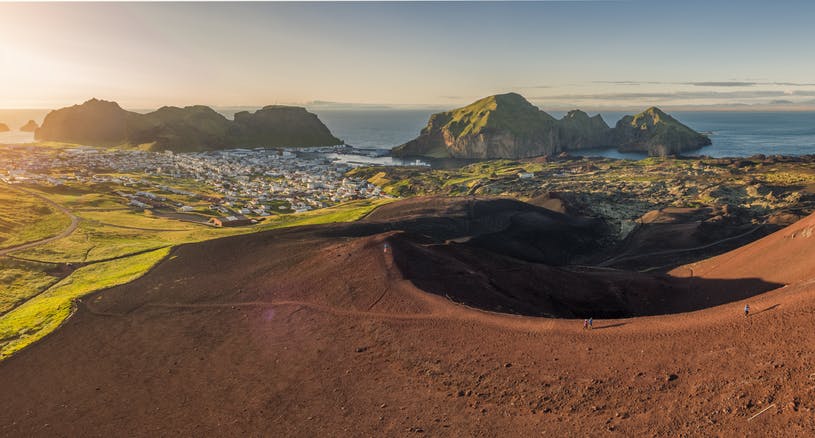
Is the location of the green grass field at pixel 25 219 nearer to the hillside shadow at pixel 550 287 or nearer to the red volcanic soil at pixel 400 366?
the red volcanic soil at pixel 400 366

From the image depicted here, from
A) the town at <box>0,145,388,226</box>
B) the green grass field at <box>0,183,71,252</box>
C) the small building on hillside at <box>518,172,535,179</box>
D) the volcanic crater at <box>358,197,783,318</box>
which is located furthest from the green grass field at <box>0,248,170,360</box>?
the small building on hillside at <box>518,172,535,179</box>

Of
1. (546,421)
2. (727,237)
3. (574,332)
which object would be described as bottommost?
(727,237)

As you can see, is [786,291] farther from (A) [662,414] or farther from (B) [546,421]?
(B) [546,421]

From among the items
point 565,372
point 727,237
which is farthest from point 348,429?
point 727,237

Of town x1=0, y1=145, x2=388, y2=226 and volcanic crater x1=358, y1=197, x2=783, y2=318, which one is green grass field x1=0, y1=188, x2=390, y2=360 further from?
volcanic crater x1=358, y1=197, x2=783, y2=318

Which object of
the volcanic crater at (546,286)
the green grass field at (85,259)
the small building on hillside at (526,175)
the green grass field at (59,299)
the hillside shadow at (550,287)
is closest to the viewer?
the hillside shadow at (550,287)

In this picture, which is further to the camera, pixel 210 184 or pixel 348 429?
pixel 210 184

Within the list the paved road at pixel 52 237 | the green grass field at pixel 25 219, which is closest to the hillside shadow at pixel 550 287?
the paved road at pixel 52 237
